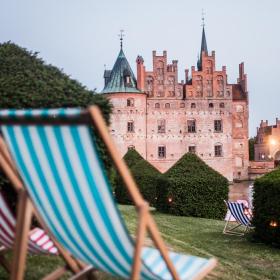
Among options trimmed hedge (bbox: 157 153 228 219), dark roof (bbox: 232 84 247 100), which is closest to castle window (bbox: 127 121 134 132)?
dark roof (bbox: 232 84 247 100)

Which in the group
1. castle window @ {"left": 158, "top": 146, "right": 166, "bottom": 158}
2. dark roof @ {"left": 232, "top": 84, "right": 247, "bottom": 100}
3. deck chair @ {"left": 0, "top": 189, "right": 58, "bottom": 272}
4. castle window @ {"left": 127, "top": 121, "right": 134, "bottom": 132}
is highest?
dark roof @ {"left": 232, "top": 84, "right": 247, "bottom": 100}

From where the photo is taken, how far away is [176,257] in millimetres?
2588

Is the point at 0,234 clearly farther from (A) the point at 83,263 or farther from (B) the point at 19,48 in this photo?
(B) the point at 19,48

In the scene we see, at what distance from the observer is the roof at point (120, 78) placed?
37.4 meters

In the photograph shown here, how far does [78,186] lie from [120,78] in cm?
3649

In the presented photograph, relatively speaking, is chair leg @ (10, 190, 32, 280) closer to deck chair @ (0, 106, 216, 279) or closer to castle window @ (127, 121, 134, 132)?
deck chair @ (0, 106, 216, 279)

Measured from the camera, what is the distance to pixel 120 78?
1501 inches

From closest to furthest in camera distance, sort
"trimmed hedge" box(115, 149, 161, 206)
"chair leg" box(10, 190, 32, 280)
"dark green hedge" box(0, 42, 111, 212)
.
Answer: "chair leg" box(10, 190, 32, 280), "dark green hedge" box(0, 42, 111, 212), "trimmed hedge" box(115, 149, 161, 206)

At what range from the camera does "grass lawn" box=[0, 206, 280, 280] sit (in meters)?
4.16

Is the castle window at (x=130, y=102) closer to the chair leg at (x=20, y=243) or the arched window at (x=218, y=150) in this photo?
the arched window at (x=218, y=150)

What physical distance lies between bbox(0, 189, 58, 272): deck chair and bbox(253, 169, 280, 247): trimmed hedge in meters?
4.84

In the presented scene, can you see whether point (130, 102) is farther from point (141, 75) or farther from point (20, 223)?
point (20, 223)

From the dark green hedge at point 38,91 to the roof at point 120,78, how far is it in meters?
32.7

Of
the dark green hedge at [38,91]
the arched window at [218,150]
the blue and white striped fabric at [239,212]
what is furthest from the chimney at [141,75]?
the dark green hedge at [38,91]
